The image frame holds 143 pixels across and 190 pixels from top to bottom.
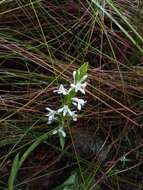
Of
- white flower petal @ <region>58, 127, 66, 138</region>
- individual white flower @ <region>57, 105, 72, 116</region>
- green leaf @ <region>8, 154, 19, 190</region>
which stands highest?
individual white flower @ <region>57, 105, 72, 116</region>

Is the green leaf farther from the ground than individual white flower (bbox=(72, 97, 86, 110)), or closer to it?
closer to it

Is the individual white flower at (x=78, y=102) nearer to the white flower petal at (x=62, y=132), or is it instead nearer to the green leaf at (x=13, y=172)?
the white flower petal at (x=62, y=132)

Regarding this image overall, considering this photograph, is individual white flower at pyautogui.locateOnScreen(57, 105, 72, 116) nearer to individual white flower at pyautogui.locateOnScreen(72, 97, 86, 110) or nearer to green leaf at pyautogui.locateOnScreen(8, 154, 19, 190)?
individual white flower at pyautogui.locateOnScreen(72, 97, 86, 110)

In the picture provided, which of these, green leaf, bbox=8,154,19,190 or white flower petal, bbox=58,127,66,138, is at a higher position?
white flower petal, bbox=58,127,66,138

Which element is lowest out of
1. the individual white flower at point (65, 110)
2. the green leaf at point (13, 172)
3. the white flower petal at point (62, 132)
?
the green leaf at point (13, 172)

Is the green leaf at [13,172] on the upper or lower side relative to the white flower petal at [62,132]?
lower

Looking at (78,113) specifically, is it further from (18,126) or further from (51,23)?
(51,23)

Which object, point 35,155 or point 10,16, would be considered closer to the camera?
point 35,155

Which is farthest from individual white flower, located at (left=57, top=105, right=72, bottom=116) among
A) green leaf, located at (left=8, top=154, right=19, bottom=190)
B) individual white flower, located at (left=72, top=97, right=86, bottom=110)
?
green leaf, located at (left=8, top=154, right=19, bottom=190)

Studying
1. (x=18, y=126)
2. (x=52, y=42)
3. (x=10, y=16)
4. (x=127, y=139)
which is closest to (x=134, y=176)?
(x=127, y=139)

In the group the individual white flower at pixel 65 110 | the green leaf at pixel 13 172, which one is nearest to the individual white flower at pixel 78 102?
the individual white flower at pixel 65 110

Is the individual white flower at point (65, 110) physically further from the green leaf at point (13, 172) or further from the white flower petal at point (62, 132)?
the green leaf at point (13, 172)
